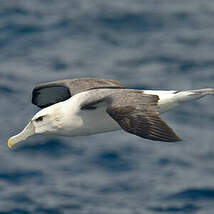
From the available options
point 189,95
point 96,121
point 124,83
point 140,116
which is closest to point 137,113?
point 140,116

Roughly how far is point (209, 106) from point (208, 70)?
1.91 metres

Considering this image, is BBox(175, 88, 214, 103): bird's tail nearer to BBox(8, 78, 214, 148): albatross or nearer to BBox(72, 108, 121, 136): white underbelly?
BBox(8, 78, 214, 148): albatross

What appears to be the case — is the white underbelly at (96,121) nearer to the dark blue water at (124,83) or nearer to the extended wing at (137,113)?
the extended wing at (137,113)

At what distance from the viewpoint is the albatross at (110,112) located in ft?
55.0

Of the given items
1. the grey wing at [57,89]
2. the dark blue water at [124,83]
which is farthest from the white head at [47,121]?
the dark blue water at [124,83]

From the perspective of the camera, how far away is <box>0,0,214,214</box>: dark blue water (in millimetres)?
27797

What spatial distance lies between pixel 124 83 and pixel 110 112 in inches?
534

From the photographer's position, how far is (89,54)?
108 ft

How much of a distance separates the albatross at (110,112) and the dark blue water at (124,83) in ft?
25.5

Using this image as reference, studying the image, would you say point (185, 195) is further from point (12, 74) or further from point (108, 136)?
point (12, 74)

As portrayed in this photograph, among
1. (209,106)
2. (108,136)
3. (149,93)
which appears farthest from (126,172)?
(149,93)

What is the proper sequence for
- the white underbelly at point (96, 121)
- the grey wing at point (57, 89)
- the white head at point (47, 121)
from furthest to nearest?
1. the grey wing at point (57, 89)
2. the white head at point (47, 121)
3. the white underbelly at point (96, 121)

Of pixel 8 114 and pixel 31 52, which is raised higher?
pixel 31 52

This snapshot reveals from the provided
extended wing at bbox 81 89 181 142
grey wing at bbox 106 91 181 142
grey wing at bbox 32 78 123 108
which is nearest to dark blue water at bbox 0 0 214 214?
grey wing at bbox 32 78 123 108
